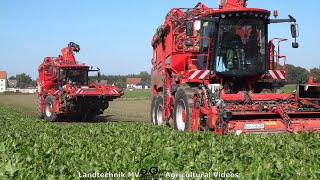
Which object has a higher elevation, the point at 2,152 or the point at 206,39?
the point at 206,39

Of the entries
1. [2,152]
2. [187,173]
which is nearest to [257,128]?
[187,173]

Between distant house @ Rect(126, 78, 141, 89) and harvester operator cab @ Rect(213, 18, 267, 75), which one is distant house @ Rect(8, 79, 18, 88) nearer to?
distant house @ Rect(126, 78, 141, 89)

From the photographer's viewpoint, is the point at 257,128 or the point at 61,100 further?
the point at 61,100

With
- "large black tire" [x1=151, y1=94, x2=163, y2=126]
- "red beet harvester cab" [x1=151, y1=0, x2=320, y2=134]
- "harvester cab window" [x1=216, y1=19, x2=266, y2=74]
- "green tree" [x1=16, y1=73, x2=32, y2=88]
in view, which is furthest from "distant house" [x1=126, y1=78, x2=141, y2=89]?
"harvester cab window" [x1=216, y1=19, x2=266, y2=74]

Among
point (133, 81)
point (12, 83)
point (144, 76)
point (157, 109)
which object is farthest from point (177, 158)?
point (12, 83)

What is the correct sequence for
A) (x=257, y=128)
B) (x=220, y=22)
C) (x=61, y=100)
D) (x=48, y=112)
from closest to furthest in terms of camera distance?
(x=257, y=128) → (x=220, y=22) → (x=61, y=100) → (x=48, y=112)

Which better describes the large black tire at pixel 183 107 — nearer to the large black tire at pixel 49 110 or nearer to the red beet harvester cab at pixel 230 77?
the red beet harvester cab at pixel 230 77

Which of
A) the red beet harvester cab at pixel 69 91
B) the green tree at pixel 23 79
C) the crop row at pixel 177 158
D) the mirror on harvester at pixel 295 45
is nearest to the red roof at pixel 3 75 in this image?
the green tree at pixel 23 79

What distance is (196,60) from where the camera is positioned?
10.8 meters

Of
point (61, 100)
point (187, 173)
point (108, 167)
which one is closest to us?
point (187, 173)

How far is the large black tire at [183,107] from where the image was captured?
9539mm

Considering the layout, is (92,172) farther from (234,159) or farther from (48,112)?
(48,112)

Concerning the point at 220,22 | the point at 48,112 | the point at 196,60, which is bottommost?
the point at 48,112

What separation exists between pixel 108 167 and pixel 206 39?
6111 millimetres
